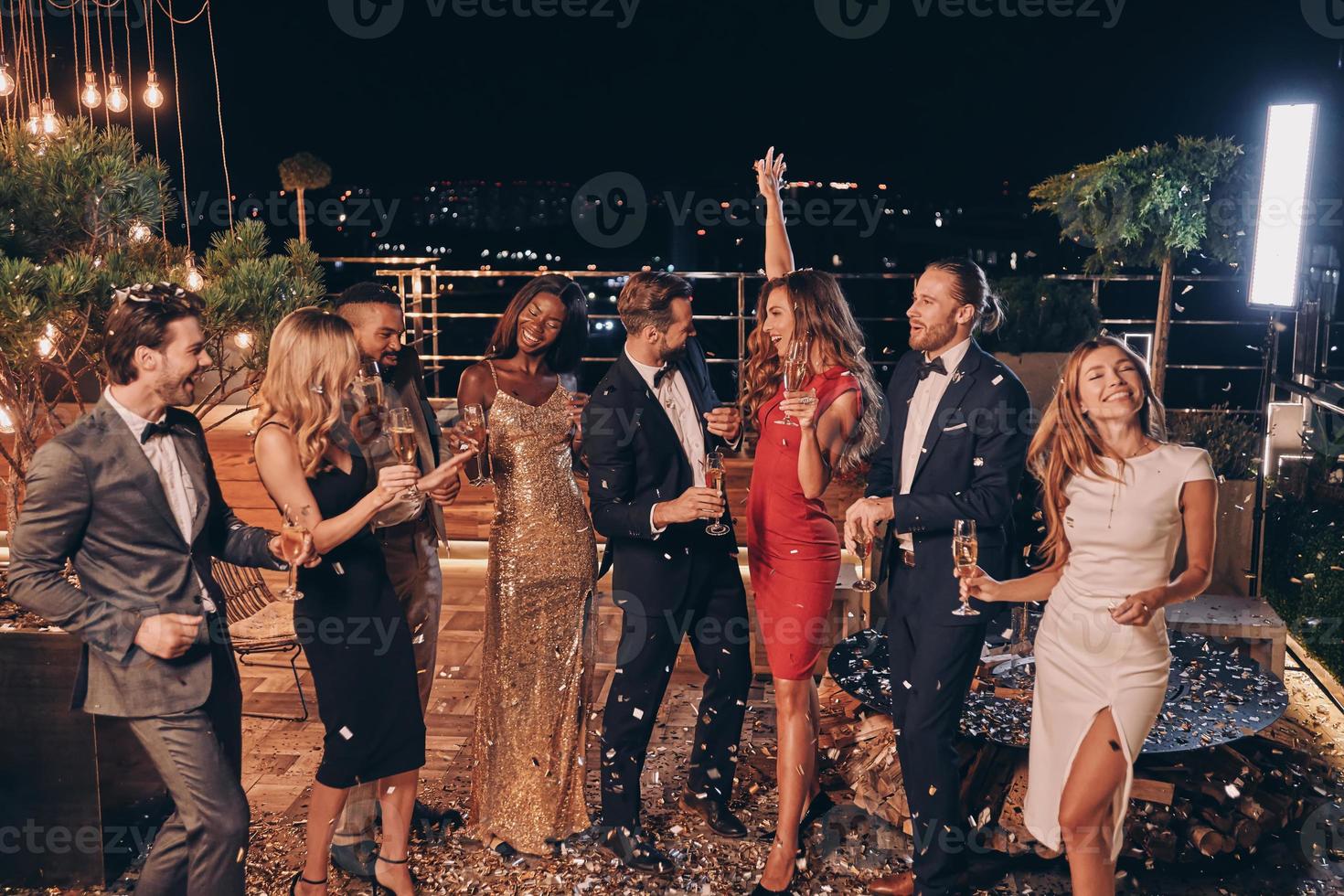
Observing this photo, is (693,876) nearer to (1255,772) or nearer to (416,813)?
(416,813)

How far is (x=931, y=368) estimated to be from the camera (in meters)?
2.82

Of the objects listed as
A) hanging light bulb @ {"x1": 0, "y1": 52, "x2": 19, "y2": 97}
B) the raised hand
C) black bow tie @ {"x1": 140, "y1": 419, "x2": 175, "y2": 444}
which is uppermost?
hanging light bulb @ {"x1": 0, "y1": 52, "x2": 19, "y2": 97}

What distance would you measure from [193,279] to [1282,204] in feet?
16.8

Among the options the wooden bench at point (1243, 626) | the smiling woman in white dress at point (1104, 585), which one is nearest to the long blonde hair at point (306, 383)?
the smiling woman in white dress at point (1104, 585)

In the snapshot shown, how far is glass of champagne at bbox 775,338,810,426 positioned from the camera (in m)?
2.87

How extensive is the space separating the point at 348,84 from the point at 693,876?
12.3 meters

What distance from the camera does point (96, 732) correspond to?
289cm

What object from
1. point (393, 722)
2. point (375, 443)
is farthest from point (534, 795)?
point (375, 443)

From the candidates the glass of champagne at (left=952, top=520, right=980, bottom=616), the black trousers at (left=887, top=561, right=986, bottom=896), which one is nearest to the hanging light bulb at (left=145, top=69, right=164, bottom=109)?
the black trousers at (left=887, top=561, right=986, bottom=896)

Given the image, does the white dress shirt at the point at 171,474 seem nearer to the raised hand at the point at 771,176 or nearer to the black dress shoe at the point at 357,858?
the black dress shoe at the point at 357,858

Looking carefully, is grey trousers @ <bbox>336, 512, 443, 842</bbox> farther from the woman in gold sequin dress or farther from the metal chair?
the metal chair

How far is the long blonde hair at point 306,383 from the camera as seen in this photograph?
2.57 meters

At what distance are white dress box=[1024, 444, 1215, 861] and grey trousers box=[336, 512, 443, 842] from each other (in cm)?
165

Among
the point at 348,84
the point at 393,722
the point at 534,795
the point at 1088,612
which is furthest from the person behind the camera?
the point at 348,84
